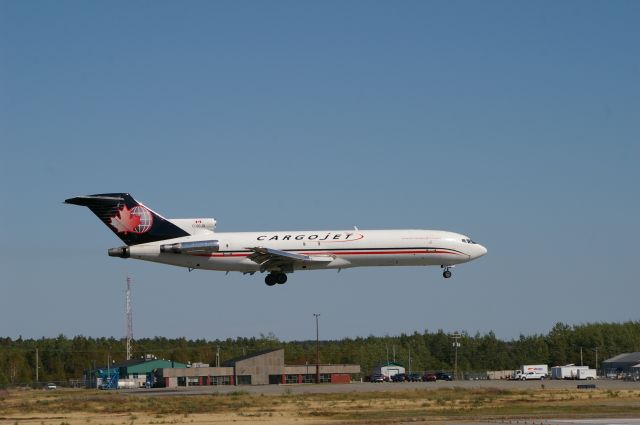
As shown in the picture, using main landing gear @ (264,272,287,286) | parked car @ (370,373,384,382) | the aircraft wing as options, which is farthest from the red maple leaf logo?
parked car @ (370,373,384,382)

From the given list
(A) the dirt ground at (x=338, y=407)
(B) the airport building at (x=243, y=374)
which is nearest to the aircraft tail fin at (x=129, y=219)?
(A) the dirt ground at (x=338, y=407)

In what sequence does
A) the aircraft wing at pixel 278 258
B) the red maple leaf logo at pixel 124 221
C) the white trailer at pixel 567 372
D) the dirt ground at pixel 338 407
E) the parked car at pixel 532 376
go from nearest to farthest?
the dirt ground at pixel 338 407 → the aircraft wing at pixel 278 258 → the red maple leaf logo at pixel 124 221 → the white trailer at pixel 567 372 → the parked car at pixel 532 376

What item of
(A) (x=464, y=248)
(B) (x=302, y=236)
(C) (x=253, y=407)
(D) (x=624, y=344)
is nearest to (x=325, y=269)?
(B) (x=302, y=236)

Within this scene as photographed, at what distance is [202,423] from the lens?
53844 millimetres

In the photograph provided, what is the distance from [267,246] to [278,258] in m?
1.68

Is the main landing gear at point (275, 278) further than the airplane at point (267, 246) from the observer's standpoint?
Yes

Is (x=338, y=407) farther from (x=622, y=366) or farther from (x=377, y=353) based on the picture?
(x=377, y=353)

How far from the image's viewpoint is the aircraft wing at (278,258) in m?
81.7

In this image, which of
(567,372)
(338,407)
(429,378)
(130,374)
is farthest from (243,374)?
(338,407)

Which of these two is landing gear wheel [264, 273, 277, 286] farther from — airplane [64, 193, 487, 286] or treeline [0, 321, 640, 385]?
treeline [0, 321, 640, 385]

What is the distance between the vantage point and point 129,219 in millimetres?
85938

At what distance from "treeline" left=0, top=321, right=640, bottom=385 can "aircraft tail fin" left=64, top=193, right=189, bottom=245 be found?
8550 cm

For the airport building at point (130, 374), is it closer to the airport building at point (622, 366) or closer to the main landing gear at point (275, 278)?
the main landing gear at point (275, 278)

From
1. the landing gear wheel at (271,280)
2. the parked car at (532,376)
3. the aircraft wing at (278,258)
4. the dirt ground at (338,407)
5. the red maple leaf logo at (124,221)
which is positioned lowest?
the parked car at (532,376)
